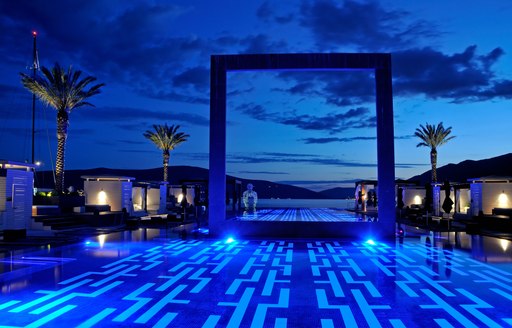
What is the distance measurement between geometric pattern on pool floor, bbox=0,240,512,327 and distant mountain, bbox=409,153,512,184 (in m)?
151

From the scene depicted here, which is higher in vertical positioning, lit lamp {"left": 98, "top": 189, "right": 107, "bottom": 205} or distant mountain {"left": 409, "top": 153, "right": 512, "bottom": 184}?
distant mountain {"left": 409, "top": 153, "right": 512, "bottom": 184}

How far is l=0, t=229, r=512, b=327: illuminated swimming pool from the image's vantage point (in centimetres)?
662

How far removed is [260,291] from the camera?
8539 mm

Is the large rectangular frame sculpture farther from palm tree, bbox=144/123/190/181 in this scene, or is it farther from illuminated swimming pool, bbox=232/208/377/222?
palm tree, bbox=144/123/190/181

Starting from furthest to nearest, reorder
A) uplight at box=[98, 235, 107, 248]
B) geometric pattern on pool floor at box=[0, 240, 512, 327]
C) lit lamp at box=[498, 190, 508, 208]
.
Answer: lit lamp at box=[498, 190, 508, 208] → uplight at box=[98, 235, 107, 248] → geometric pattern on pool floor at box=[0, 240, 512, 327]

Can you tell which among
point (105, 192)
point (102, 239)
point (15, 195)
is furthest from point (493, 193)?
point (15, 195)

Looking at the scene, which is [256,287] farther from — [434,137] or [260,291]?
[434,137]

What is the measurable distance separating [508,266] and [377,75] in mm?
10479

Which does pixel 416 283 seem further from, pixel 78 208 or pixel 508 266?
pixel 78 208

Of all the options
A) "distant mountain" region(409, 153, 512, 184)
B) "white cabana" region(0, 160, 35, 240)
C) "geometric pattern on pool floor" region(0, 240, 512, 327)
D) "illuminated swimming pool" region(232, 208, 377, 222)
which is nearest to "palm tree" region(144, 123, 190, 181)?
"illuminated swimming pool" region(232, 208, 377, 222)

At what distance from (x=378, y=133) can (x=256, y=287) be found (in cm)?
1238

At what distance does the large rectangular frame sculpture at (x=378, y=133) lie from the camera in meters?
19.1

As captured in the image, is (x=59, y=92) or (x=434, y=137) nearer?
(x=59, y=92)

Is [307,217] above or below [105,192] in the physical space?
below
